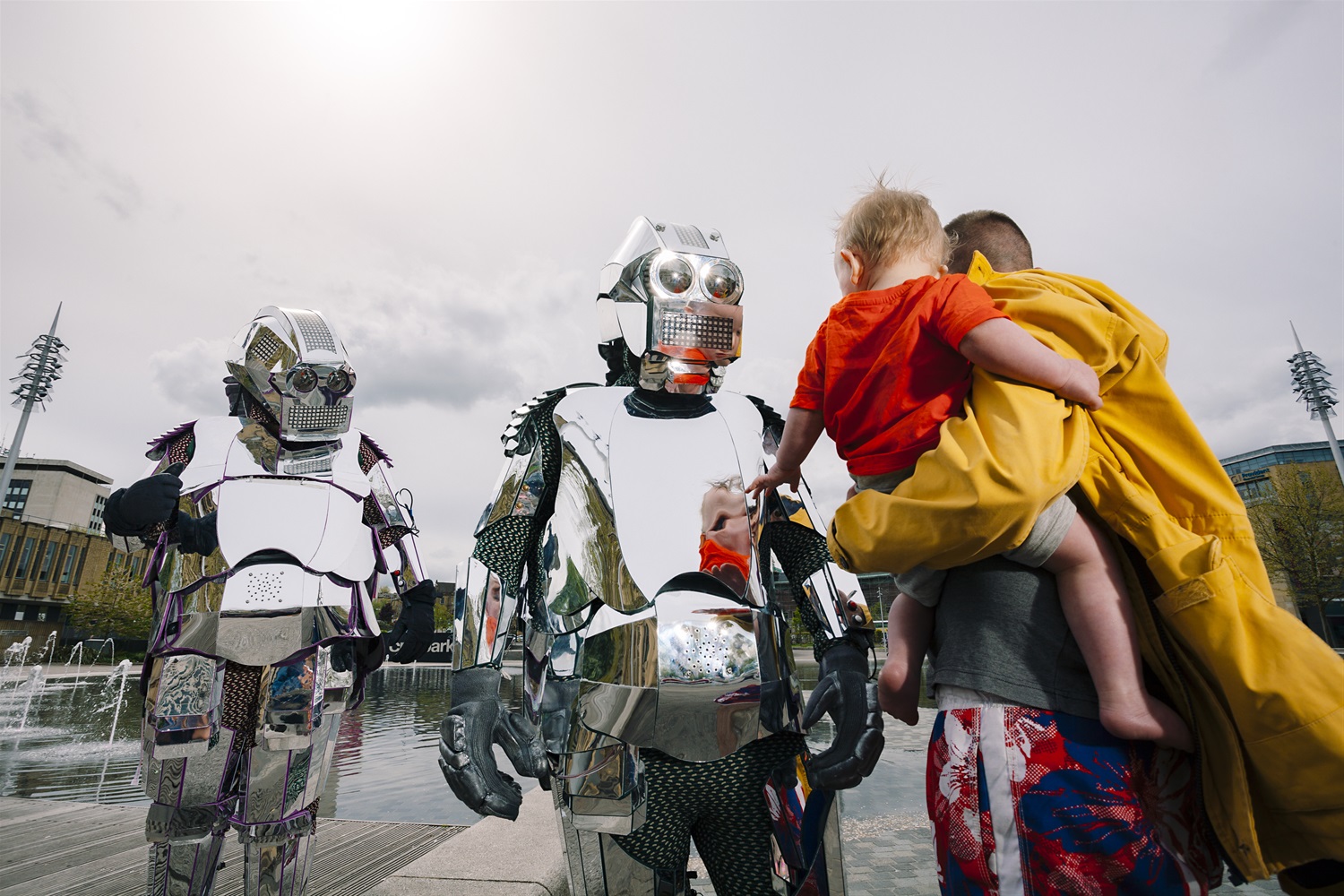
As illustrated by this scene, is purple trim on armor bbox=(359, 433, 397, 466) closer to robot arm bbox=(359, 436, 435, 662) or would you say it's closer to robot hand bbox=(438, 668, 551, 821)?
robot arm bbox=(359, 436, 435, 662)

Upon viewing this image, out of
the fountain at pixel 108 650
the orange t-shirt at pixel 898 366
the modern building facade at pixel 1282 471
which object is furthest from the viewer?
the fountain at pixel 108 650

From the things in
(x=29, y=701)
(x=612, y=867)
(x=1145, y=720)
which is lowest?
(x=29, y=701)

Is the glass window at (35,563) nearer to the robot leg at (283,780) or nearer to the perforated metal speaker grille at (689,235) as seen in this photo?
the robot leg at (283,780)

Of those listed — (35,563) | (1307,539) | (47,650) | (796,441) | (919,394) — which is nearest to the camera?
(919,394)

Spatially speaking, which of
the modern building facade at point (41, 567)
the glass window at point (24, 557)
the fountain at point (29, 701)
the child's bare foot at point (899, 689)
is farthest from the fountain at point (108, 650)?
the child's bare foot at point (899, 689)

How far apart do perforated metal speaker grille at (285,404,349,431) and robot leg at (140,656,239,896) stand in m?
0.95

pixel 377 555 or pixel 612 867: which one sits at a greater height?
pixel 377 555

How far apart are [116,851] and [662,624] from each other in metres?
4.34

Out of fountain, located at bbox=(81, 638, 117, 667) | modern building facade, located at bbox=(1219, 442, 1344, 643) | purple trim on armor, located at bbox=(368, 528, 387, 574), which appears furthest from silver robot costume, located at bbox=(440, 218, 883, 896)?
fountain, located at bbox=(81, 638, 117, 667)

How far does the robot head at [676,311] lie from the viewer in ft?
6.93

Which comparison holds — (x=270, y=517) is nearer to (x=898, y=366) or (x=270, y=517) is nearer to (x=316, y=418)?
(x=316, y=418)

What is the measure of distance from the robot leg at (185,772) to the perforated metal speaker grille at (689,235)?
7.56 feet

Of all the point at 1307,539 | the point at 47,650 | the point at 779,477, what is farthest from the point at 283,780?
the point at 47,650

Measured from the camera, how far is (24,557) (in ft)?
127
